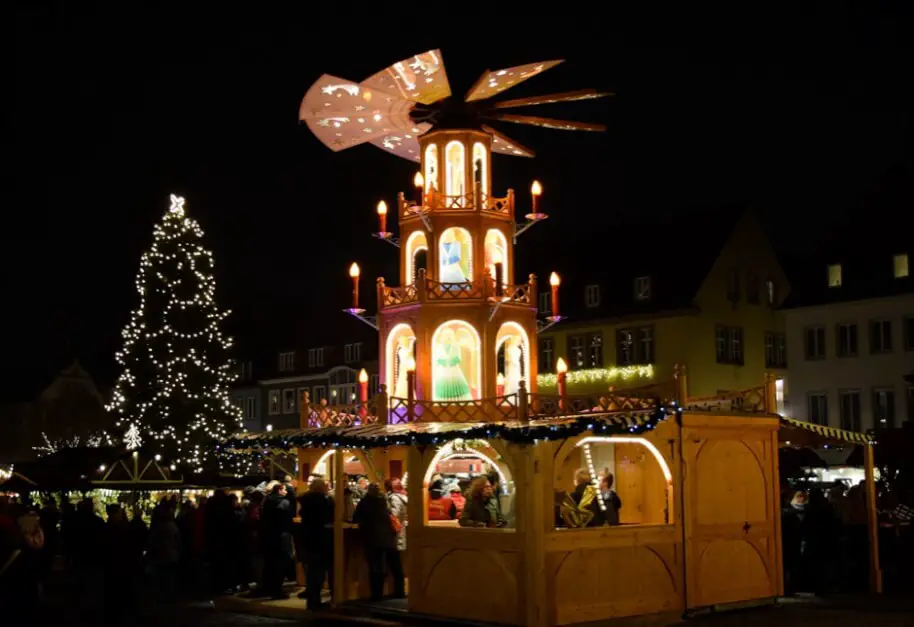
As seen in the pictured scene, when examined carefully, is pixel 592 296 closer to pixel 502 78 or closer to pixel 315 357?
Answer: pixel 315 357

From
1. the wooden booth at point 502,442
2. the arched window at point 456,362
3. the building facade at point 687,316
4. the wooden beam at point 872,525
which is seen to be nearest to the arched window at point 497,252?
the wooden booth at point 502,442

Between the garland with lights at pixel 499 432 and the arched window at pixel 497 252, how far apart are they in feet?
12.8

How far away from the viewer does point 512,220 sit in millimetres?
22250

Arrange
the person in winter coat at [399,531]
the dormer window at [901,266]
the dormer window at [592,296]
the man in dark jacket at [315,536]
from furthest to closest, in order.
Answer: the dormer window at [592,296] < the dormer window at [901,266] < the person in winter coat at [399,531] < the man in dark jacket at [315,536]

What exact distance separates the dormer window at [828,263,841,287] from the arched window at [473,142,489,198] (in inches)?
1084

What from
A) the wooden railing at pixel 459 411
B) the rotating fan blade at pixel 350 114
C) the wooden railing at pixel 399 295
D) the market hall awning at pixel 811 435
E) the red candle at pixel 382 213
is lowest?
the market hall awning at pixel 811 435

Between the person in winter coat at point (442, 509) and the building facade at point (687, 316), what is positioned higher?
the building facade at point (687, 316)

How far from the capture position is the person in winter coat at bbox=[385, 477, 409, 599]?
64.2ft

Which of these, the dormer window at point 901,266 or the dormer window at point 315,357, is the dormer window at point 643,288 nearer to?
the dormer window at point 901,266

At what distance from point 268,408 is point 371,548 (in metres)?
53.9

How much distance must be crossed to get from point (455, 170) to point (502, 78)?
66.5 inches

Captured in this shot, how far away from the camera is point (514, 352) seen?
72.6 ft

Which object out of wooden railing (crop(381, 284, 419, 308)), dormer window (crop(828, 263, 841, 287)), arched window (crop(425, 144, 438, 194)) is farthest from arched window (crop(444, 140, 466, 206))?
dormer window (crop(828, 263, 841, 287))

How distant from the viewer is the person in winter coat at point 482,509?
58.1 ft
